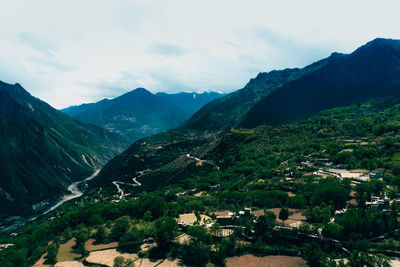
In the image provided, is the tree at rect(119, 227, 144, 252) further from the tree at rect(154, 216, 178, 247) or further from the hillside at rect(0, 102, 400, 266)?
the tree at rect(154, 216, 178, 247)

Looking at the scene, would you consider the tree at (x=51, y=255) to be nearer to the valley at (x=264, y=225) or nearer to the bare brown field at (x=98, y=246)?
the valley at (x=264, y=225)

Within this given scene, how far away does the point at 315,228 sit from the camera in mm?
59156

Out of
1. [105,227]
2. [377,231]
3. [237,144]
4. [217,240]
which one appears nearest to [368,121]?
[237,144]

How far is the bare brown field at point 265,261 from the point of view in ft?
177

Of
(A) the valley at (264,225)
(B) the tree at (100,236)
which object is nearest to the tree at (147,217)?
(A) the valley at (264,225)

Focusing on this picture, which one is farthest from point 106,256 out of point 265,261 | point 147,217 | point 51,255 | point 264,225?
point 264,225

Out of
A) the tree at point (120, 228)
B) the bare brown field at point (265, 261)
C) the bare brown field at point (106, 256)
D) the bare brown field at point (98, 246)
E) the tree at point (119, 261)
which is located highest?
the tree at point (120, 228)

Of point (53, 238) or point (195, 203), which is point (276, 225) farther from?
point (53, 238)

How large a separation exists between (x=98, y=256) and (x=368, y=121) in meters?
176

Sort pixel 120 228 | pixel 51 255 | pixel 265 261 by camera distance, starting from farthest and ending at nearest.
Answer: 1. pixel 120 228
2. pixel 51 255
3. pixel 265 261

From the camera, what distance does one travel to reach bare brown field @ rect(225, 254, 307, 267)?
54028mm

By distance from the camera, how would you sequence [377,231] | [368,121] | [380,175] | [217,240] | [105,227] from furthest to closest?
1. [368,121]
2. [380,175]
3. [105,227]
4. [217,240]
5. [377,231]

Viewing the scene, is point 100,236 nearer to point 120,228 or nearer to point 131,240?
point 120,228

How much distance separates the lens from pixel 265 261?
55938 mm
